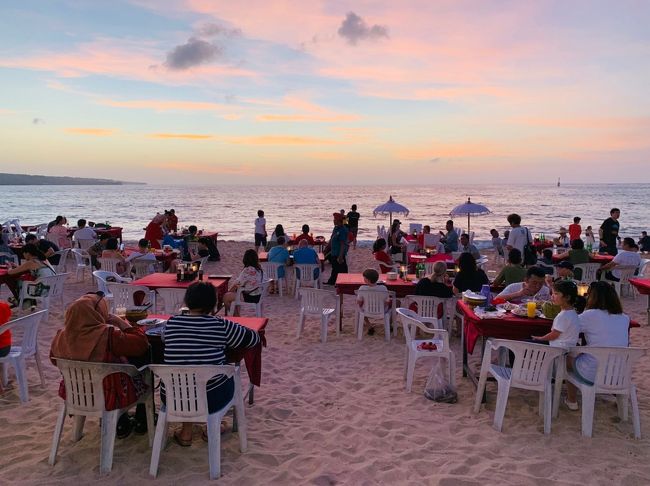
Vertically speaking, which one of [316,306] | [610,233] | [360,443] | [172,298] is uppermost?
[610,233]

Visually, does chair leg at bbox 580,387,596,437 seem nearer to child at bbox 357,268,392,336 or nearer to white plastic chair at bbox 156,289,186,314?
child at bbox 357,268,392,336

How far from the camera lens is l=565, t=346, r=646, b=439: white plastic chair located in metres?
3.70

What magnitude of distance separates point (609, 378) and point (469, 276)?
2580 millimetres

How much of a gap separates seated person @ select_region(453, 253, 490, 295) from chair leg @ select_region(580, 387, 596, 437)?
2457mm

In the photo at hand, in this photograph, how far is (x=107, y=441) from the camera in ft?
10.7

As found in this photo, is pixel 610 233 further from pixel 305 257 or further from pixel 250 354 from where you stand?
pixel 250 354

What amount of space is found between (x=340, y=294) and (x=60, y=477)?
14.5 ft

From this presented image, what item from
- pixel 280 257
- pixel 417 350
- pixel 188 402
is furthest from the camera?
pixel 280 257

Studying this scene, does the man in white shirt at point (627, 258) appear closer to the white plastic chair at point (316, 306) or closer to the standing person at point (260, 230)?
the white plastic chair at point (316, 306)

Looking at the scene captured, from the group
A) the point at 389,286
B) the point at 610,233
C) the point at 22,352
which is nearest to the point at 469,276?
the point at 389,286

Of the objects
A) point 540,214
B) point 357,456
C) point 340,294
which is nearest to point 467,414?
point 357,456

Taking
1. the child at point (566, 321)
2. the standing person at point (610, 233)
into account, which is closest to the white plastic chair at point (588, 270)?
the standing person at point (610, 233)

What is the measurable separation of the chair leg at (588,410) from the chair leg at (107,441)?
3632mm

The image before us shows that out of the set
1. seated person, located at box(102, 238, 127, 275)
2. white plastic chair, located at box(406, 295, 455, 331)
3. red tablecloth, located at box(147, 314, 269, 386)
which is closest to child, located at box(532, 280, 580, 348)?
white plastic chair, located at box(406, 295, 455, 331)
